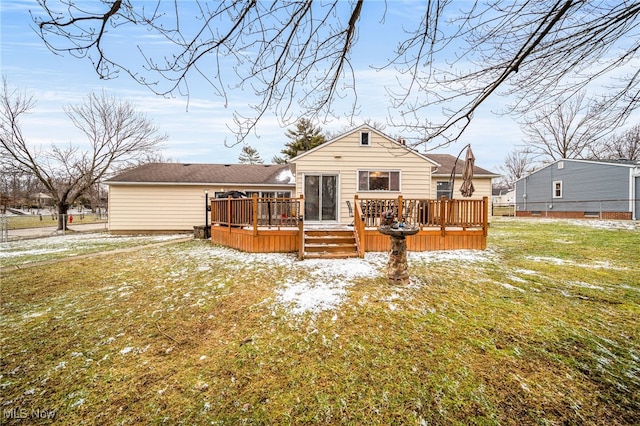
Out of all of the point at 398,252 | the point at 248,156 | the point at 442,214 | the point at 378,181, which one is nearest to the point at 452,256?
the point at 442,214

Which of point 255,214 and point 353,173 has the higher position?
point 353,173

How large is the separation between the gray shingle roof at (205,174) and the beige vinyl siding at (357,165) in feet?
10.2

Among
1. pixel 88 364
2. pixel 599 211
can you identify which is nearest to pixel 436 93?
pixel 88 364

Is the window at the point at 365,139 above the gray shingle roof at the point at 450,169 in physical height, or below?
above

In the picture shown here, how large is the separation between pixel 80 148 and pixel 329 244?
19.6 metres

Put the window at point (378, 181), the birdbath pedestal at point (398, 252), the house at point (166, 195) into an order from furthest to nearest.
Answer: the house at point (166, 195) < the window at point (378, 181) < the birdbath pedestal at point (398, 252)

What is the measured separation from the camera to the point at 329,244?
751cm

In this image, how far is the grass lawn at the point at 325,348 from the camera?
2.21 meters

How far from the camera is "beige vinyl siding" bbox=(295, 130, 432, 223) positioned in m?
10.9

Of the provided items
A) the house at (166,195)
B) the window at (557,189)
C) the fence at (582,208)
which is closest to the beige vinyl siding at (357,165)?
the house at (166,195)

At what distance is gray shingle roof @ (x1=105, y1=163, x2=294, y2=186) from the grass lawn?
930 cm

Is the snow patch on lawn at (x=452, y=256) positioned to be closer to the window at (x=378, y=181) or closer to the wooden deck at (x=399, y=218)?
the wooden deck at (x=399, y=218)

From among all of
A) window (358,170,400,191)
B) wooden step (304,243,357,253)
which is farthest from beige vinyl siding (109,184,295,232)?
wooden step (304,243,357,253)

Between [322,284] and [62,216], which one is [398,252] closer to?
[322,284]
